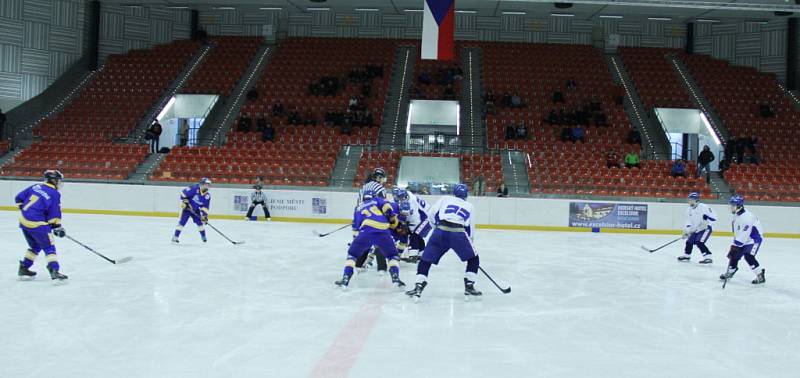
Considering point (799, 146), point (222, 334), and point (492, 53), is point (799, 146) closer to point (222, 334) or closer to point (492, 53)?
point (492, 53)

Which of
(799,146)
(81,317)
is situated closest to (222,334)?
(81,317)

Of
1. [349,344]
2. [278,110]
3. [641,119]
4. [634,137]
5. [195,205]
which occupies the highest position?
[641,119]

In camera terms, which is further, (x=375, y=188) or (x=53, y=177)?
(x=375, y=188)

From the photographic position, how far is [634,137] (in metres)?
25.3

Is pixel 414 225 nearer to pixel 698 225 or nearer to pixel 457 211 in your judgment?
pixel 457 211

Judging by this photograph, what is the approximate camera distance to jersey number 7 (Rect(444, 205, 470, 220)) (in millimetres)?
8094

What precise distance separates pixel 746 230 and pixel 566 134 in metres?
15.9

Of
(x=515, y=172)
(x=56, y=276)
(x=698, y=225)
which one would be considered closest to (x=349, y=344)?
(x=56, y=276)

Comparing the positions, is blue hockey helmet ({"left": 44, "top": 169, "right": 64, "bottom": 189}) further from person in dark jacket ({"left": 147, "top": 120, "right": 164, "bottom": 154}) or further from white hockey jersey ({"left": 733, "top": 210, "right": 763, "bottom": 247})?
person in dark jacket ({"left": 147, "top": 120, "right": 164, "bottom": 154})

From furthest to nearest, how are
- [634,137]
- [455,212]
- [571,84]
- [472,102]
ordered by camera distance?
[571,84] → [472,102] → [634,137] → [455,212]

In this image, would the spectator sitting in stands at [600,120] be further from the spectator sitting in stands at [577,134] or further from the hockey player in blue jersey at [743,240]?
the hockey player in blue jersey at [743,240]

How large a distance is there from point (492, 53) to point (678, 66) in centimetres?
914

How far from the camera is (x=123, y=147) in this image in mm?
24609

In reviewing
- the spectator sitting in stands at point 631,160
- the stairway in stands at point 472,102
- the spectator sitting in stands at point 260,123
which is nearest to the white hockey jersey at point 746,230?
the spectator sitting in stands at point 631,160
